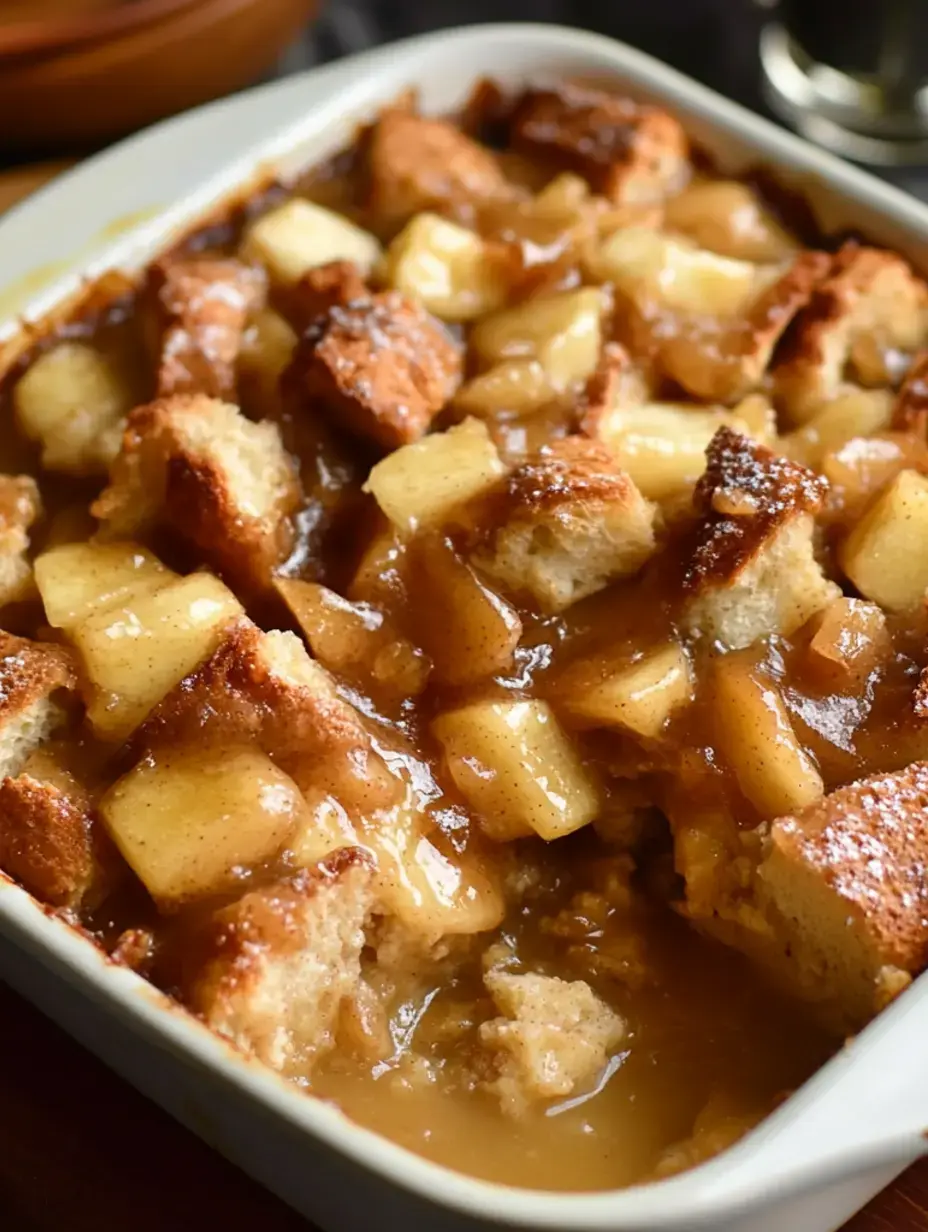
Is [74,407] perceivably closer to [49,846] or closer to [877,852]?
[49,846]

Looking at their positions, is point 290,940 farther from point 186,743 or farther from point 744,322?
point 744,322

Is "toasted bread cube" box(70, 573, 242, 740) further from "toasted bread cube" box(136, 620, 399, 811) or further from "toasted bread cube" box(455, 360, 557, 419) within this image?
"toasted bread cube" box(455, 360, 557, 419)

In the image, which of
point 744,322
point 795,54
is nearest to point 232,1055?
point 744,322

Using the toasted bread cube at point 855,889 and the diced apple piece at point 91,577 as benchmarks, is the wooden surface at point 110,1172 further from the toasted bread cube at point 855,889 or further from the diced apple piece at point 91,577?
the diced apple piece at point 91,577

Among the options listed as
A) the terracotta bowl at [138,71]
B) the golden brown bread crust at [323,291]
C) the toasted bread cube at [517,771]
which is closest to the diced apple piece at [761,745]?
the toasted bread cube at [517,771]

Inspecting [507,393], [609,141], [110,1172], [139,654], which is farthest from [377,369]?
[110,1172]

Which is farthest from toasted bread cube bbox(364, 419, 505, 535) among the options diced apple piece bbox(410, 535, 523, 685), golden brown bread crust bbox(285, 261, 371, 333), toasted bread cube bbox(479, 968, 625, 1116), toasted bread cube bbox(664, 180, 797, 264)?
toasted bread cube bbox(664, 180, 797, 264)
